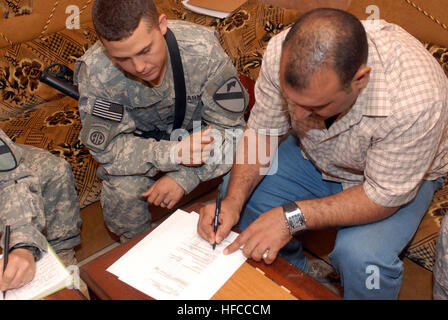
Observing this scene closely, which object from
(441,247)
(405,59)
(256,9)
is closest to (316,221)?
(441,247)

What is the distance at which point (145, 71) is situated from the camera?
1.23 meters

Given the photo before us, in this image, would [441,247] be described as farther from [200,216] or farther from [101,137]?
[101,137]

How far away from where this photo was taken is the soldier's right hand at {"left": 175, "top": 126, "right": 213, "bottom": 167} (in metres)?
1.34

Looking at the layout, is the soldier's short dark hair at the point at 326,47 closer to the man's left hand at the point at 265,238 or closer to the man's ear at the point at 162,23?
the man's left hand at the point at 265,238

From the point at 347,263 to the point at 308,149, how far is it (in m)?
0.39

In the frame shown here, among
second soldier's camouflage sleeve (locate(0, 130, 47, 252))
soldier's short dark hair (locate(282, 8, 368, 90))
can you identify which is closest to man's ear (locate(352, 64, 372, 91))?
soldier's short dark hair (locate(282, 8, 368, 90))

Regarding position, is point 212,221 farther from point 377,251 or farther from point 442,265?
point 442,265

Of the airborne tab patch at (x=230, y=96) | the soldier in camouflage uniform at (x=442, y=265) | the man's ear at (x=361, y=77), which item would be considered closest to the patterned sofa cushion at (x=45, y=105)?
the airborne tab patch at (x=230, y=96)

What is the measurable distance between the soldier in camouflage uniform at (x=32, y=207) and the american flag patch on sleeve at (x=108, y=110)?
0.26m

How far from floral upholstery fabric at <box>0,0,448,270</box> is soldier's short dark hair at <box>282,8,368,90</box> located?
751 millimetres

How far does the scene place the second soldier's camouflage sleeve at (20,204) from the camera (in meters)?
Result: 1.00

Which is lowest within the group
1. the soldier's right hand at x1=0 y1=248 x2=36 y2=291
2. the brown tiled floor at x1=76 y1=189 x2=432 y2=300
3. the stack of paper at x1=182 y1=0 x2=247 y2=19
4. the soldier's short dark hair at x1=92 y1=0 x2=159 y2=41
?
the brown tiled floor at x1=76 y1=189 x2=432 y2=300

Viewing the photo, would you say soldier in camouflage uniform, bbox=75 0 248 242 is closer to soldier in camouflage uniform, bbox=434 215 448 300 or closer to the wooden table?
the wooden table

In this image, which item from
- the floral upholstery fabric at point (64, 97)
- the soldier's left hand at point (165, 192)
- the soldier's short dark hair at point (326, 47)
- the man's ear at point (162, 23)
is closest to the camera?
the soldier's short dark hair at point (326, 47)
